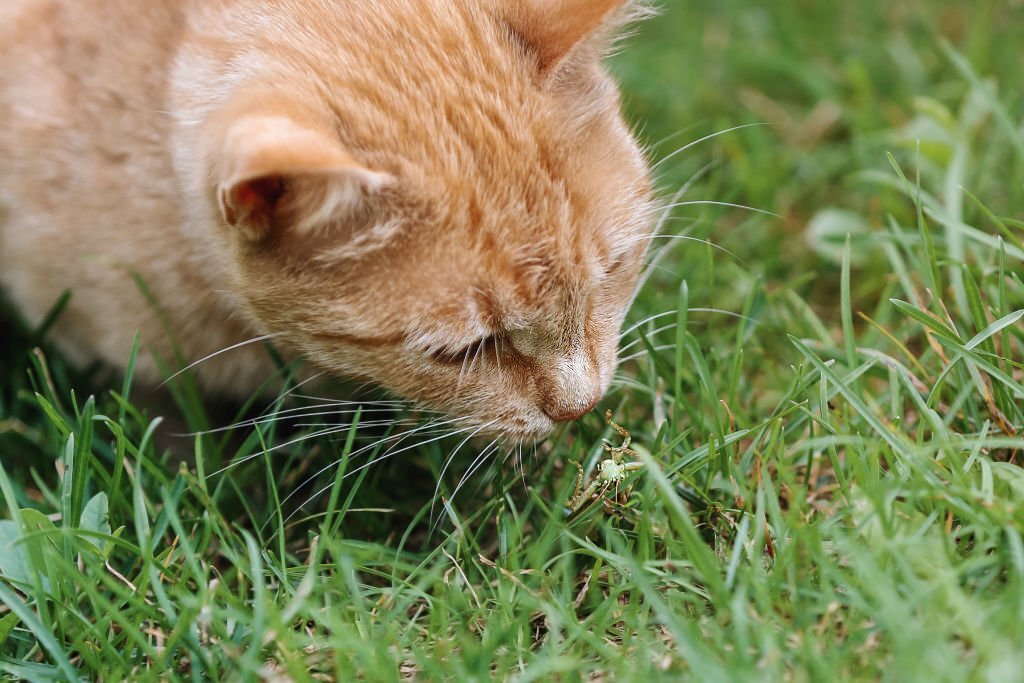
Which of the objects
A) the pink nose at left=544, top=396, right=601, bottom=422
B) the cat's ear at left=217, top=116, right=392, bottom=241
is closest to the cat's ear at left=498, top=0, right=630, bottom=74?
the cat's ear at left=217, top=116, right=392, bottom=241

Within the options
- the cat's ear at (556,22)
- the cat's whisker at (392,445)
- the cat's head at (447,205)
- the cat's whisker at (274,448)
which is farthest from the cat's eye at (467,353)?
the cat's ear at (556,22)

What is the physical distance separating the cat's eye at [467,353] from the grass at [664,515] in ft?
0.76

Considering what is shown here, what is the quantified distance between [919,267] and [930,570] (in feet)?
3.15

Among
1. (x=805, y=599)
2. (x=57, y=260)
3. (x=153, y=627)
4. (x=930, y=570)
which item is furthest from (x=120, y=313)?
(x=930, y=570)

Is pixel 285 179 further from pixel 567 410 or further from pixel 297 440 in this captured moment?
pixel 567 410

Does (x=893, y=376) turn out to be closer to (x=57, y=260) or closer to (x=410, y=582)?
(x=410, y=582)

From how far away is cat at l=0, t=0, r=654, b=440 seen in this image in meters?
1.71

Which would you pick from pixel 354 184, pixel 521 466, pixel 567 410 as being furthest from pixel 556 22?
pixel 521 466

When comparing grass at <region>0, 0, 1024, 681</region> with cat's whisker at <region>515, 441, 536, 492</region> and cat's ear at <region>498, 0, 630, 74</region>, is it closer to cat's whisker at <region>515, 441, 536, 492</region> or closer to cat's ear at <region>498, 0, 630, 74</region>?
cat's whisker at <region>515, 441, 536, 492</region>

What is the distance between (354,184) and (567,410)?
62 cm

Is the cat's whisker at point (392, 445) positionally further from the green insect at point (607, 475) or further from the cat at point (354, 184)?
the green insect at point (607, 475)

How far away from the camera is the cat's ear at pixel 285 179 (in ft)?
4.77

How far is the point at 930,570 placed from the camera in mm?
1492

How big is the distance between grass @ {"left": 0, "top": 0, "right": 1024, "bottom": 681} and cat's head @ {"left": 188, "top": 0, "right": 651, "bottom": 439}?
203 millimetres
